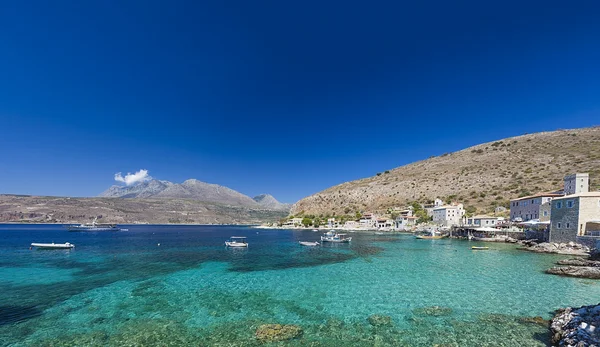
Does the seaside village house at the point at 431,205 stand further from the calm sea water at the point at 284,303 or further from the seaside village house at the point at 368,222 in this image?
the calm sea water at the point at 284,303

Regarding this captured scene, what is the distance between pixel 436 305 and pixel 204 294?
14174 mm

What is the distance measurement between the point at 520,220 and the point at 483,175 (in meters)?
49.5

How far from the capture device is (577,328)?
424 inches

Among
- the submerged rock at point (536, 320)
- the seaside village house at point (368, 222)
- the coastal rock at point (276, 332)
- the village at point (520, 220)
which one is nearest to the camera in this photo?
the coastal rock at point (276, 332)

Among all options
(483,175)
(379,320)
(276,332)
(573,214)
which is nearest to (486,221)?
(573,214)

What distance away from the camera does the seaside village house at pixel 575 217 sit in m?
32.7

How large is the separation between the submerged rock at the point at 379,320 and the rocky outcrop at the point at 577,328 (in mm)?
6231

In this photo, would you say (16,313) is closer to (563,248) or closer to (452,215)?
(563,248)

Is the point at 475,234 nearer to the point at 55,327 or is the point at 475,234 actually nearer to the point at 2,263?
the point at 55,327

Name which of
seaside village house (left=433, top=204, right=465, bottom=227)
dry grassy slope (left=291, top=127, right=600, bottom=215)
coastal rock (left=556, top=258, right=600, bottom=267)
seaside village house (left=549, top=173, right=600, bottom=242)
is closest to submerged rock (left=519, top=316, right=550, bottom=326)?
coastal rock (left=556, top=258, right=600, bottom=267)

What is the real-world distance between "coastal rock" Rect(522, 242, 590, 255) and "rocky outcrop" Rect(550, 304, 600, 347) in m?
28.4

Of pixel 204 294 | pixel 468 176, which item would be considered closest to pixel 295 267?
pixel 204 294

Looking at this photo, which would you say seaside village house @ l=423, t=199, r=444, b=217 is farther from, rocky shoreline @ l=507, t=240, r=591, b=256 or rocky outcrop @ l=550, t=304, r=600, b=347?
rocky outcrop @ l=550, t=304, r=600, b=347

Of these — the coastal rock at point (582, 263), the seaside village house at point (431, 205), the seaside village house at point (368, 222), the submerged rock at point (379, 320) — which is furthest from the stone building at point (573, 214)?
the seaside village house at point (368, 222)
